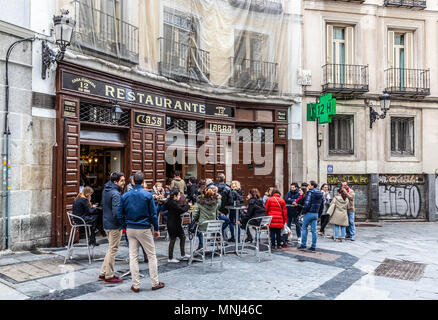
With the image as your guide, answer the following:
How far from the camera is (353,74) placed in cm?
1600

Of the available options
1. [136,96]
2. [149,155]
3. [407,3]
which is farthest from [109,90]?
[407,3]

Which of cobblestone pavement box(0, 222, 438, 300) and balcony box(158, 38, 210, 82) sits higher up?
balcony box(158, 38, 210, 82)

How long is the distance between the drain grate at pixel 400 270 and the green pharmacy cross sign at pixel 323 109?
735cm

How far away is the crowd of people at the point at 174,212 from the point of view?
19.0 ft

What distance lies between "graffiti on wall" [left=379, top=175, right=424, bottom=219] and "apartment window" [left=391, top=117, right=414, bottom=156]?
1.27m

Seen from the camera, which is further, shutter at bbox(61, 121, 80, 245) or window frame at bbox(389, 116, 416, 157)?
window frame at bbox(389, 116, 416, 157)

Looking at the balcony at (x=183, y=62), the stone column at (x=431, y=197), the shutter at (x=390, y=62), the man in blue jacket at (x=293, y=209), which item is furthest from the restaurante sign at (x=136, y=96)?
the stone column at (x=431, y=197)

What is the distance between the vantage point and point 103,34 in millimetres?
10133

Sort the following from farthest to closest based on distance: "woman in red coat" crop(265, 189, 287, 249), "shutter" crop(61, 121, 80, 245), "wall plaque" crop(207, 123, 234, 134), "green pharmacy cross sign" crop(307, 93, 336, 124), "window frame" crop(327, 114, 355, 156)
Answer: "window frame" crop(327, 114, 355, 156)
"green pharmacy cross sign" crop(307, 93, 336, 124)
"wall plaque" crop(207, 123, 234, 134)
"shutter" crop(61, 121, 80, 245)
"woman in red coat" crop(265, 189, 287, 249)

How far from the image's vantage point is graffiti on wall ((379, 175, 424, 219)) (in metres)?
16.2

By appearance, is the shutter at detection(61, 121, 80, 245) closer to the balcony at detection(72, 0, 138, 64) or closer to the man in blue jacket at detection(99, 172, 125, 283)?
the balcony at detection(72, 0, 138, 64)

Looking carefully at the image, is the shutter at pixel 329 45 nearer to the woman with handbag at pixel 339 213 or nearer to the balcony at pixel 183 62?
the balcony at pixel 183 62

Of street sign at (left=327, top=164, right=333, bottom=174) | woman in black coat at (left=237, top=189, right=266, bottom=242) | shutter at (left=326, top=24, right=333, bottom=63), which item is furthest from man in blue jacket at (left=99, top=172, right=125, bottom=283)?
shutter at (left=326, top=24, right=333, bottom=63)

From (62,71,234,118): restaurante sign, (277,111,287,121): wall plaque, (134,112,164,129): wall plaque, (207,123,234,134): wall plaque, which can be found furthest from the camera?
(277,111,287,121): wall plaque
